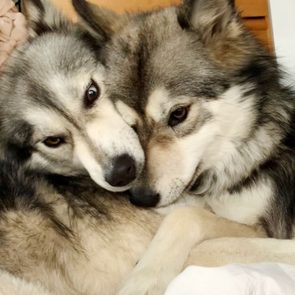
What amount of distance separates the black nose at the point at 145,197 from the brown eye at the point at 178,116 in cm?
20

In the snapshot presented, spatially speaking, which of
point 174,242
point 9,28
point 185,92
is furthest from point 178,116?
point 9,28

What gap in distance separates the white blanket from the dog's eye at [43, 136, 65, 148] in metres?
0.62

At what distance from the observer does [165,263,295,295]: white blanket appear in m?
1.04

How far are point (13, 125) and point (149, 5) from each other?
1043mm

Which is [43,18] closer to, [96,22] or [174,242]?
[96,22]

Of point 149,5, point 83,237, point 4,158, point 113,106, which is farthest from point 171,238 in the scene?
point 149,5

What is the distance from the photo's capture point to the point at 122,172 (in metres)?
1.34

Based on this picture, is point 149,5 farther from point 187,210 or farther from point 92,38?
point 187,210

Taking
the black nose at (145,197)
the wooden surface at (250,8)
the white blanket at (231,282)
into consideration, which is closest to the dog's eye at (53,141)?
the black nose at (145,197)

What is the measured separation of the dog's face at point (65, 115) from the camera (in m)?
1.38

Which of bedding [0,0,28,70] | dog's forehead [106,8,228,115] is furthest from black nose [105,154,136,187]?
bedding [0,0,28,70]

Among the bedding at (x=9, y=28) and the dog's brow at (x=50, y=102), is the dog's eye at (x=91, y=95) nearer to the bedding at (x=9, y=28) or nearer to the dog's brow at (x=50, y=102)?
the dog's brow at (x=50, y=102)

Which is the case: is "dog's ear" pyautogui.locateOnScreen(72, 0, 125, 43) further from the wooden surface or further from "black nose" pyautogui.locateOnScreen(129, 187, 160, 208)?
the wooden surface

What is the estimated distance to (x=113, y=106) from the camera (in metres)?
1.45
